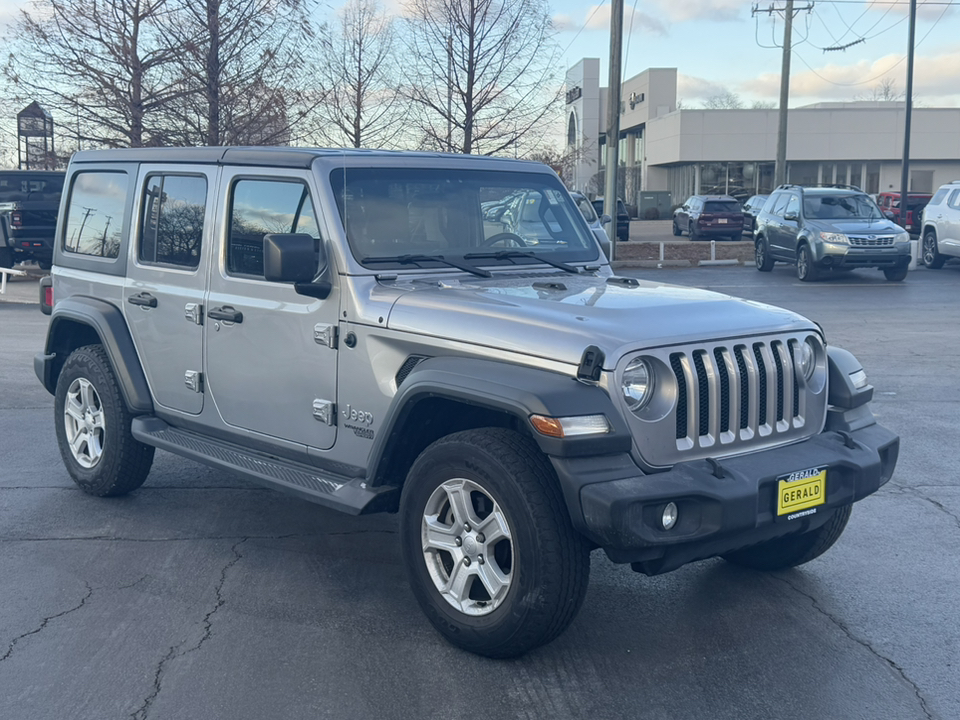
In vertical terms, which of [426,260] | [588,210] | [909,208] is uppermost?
[909,208]

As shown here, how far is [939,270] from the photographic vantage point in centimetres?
2403

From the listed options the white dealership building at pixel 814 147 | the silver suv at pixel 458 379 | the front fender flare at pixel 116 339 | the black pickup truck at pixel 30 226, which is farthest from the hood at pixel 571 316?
the white dealership building at pixel 814 147

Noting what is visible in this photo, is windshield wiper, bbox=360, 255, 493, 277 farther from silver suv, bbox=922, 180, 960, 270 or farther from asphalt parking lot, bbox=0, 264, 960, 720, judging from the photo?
silver suv, bbox=922, 180, 960, 270

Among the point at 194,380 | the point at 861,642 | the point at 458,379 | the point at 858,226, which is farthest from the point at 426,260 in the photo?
the point at 858,226

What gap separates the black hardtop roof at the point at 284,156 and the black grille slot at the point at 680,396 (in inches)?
77.6

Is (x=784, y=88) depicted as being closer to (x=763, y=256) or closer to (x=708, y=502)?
(x=763, y=256)

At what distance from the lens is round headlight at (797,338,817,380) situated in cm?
445

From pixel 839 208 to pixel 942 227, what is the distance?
10.2ft

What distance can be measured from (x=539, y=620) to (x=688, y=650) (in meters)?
0.76

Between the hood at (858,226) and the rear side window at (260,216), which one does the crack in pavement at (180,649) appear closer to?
the rear side window at (260,216)

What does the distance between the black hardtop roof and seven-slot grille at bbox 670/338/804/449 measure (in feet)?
6.59

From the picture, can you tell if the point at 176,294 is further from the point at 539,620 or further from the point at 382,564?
the point at 539,620

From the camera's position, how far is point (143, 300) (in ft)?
19.4

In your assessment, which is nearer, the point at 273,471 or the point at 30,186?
the point at 273,471
